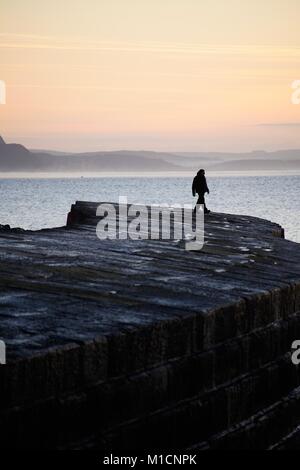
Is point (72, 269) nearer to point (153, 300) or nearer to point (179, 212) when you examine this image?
point (153, 300)

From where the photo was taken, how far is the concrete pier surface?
4230 mm

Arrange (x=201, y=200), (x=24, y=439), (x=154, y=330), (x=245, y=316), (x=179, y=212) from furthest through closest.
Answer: (x=201, y=200)
(x=179, y=212)
(x=245, y=316)
(x=154, y=330)
(x=24, y=439)

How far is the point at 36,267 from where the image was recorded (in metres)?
6.94

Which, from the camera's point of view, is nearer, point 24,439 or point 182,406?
point 24,439

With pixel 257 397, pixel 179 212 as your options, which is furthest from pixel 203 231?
pixel 257 397

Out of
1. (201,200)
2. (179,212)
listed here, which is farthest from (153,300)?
(201,200)

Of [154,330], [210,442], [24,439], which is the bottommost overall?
[210,442]

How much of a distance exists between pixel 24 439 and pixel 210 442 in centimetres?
173

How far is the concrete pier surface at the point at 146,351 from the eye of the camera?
4230 mm

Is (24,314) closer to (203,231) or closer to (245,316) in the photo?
(245,316)

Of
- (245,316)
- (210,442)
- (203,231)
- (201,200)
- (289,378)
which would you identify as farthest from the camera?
(201,200)

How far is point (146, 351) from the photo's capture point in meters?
4.84

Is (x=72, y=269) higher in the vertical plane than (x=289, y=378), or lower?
higher

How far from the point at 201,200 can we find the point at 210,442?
43.1 feet
